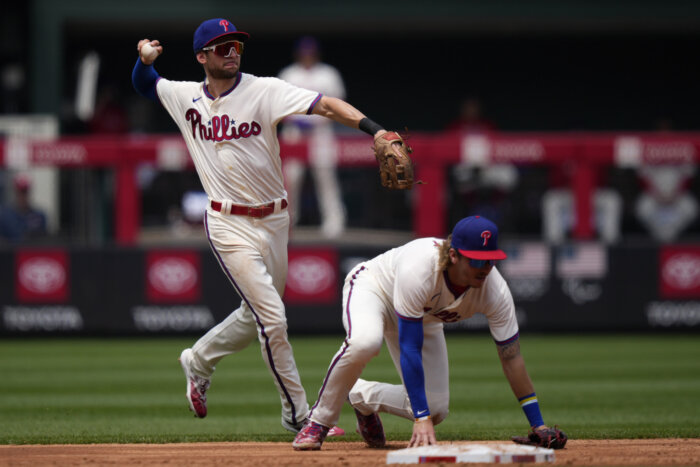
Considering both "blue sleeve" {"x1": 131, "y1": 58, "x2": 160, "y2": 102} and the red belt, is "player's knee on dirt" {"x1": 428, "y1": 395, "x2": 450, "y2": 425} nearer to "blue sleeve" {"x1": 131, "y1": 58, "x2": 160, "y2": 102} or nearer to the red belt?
the red belt

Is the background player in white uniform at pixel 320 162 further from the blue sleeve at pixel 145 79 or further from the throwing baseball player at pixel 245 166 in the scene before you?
the throwing baseball player at pixel 245 166

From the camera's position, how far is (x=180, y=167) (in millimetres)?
12703

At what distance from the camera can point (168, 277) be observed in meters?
12.8

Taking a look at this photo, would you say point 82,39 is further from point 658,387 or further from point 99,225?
point 658,387

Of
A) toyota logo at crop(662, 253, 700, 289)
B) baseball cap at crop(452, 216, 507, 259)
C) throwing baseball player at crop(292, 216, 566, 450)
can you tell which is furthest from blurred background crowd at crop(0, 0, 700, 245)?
baseball cap at crop(452, 216, 507, 259)

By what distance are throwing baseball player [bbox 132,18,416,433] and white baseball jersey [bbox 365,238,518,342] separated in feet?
2.73

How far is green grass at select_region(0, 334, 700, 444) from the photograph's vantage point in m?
7.08

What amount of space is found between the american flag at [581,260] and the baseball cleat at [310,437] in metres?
7.26

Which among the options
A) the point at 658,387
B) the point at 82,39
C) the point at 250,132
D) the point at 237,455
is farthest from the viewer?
the point at 82,39

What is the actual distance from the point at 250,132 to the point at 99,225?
280 inches

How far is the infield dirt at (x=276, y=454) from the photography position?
5.60m

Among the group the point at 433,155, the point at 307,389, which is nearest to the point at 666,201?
the point at 433,155

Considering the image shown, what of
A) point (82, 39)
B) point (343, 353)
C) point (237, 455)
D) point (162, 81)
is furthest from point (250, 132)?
point (82, 39)

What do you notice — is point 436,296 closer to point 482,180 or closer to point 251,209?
point 251,209
